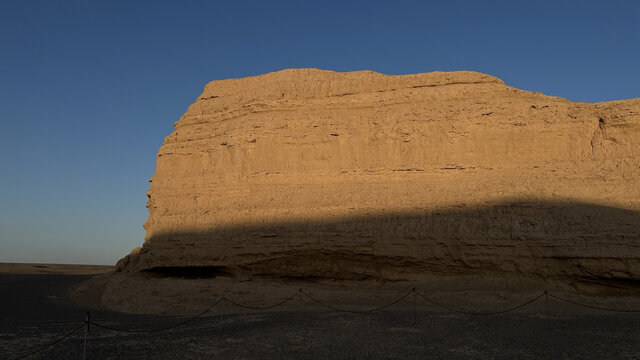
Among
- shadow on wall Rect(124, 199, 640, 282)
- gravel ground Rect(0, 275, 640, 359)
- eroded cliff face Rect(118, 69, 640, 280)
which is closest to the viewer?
gravel ground Rect(0, 275, 640, 359)

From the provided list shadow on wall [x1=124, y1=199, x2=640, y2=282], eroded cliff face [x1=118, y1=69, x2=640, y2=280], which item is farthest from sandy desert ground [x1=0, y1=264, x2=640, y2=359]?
eroded cliff face [x1=118, y1=69, x2=640, y2=280]

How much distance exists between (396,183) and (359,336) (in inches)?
314

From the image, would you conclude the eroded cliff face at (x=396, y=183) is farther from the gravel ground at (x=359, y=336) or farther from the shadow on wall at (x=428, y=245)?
the gravel ground at (x=359, y=336)

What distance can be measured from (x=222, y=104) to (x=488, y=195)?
1264cm

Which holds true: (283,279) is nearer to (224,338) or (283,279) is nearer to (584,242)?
A: (224,338)

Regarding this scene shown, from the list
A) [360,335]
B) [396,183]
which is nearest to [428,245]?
[396,183]

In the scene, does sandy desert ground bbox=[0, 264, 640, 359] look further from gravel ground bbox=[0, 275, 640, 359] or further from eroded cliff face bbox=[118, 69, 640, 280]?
eroded cliff face bbox=[118, 69, 640, 280]

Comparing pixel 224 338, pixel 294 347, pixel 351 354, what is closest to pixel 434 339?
pixel 351 354

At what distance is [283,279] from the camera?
16.5 meters

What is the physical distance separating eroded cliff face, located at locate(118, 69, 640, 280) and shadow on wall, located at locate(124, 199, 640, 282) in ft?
0.14

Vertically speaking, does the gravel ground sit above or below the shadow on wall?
below

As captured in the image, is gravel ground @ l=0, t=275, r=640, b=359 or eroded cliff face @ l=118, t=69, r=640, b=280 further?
eroded cliff face @ l=118, t=69, r=640, b=280

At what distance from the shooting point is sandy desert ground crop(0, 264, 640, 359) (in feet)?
29.1

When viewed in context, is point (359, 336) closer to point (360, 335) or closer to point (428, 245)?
point (360, 335)
